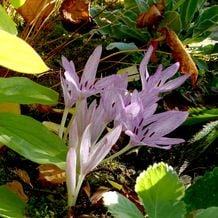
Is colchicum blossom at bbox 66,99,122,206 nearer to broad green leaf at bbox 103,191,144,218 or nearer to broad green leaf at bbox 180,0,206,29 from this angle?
broad green leaf at bbox 103,191,144,218

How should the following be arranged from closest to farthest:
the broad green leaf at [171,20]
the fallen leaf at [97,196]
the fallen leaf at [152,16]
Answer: the fallen leaf at [97,196], the fallen leaf at [152,16], the broad green leaf at [171,20]

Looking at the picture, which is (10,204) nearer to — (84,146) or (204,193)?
(84,146)

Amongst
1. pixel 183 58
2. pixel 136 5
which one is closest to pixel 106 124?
pixel 183 58

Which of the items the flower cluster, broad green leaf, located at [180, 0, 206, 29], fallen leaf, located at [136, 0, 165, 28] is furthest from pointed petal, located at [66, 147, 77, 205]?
broad green leaf, located at [180, 0, 206, 29]

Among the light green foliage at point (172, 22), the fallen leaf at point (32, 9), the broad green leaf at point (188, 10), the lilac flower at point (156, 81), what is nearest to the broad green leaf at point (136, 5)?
the light green foliage at point (172, 22)

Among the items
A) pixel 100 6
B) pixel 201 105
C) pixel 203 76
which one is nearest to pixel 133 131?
pixel 201 105

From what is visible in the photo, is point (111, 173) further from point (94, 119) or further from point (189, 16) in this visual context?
point (189, 16)

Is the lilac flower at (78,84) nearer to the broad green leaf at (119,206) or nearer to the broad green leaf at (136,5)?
the broad green leaf at (119,206)
